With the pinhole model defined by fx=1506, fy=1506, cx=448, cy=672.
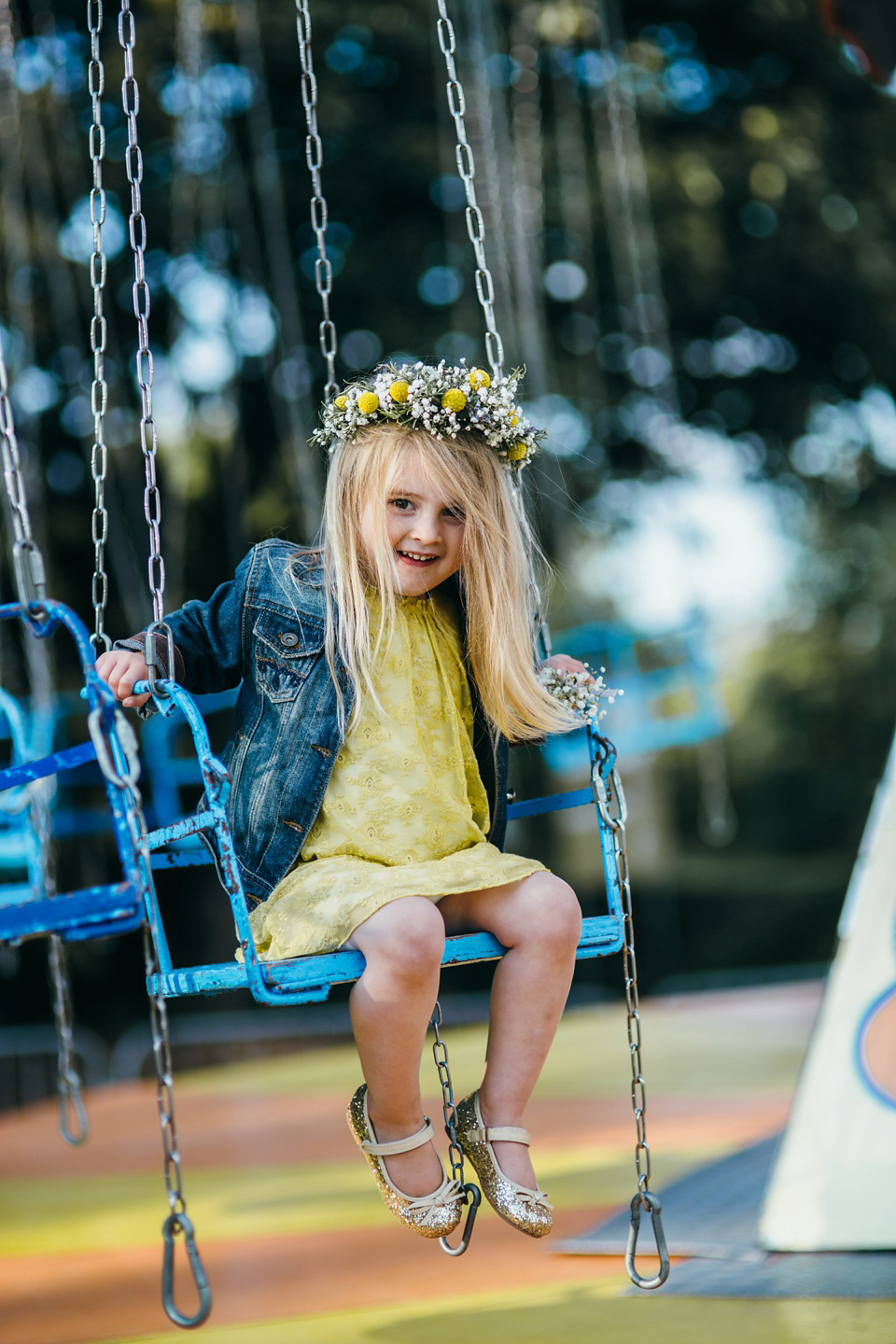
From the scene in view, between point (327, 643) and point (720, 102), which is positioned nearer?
point (327, 643)

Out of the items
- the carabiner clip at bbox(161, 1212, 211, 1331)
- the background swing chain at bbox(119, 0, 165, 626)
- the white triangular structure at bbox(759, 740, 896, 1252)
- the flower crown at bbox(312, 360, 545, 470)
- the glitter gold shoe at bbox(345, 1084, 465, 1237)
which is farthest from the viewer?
the white triangular structure at bbox(759, 740, 896, 1252)

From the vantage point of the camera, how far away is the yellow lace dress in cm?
244

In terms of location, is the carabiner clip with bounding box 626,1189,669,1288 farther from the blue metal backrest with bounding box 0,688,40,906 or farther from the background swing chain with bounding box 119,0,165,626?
the blue metal backrest with bounding box 0,688,40,906

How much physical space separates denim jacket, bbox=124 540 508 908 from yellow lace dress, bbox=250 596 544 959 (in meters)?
0.06

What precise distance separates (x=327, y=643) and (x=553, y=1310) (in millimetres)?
1976

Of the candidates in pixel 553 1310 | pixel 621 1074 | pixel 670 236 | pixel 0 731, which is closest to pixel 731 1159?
pixel 553 1310

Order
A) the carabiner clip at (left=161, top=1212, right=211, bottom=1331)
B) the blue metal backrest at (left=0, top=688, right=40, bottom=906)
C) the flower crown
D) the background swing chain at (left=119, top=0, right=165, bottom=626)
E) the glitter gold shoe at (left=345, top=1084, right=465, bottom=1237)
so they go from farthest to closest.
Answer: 1. the blue metal backrest at (left=0, top=688, right=40, bottom=906)
2. the flower crown
3. the background swing chain at (left=119, top=0, right=165, bottom=626)
4. the glitter gold shoe at (left=345, top=1084, right=465, bottom=1237)
5. the carabiner clip at (left=161, top=1212, right=211, bottom=1331)

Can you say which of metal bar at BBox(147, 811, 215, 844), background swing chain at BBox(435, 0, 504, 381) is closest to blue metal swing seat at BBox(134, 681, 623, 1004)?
metal bar at BBox(147, 811, 215, 844)

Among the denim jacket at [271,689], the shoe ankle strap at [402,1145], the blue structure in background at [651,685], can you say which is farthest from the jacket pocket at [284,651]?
the blue structure in background at [651,685]

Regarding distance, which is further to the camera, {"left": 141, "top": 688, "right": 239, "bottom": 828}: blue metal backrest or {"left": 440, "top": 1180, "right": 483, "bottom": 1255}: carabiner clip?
{"left": 141, "top": 688, "right": 239, "bottom": 828}: blue metal backrest

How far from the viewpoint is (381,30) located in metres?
10.8

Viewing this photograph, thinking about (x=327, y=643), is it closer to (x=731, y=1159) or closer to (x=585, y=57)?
(x=731, y=1159)

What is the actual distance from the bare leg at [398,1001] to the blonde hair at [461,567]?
0.40m

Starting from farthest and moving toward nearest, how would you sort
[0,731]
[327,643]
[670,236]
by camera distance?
[670,236], [0,731], [327,643]
